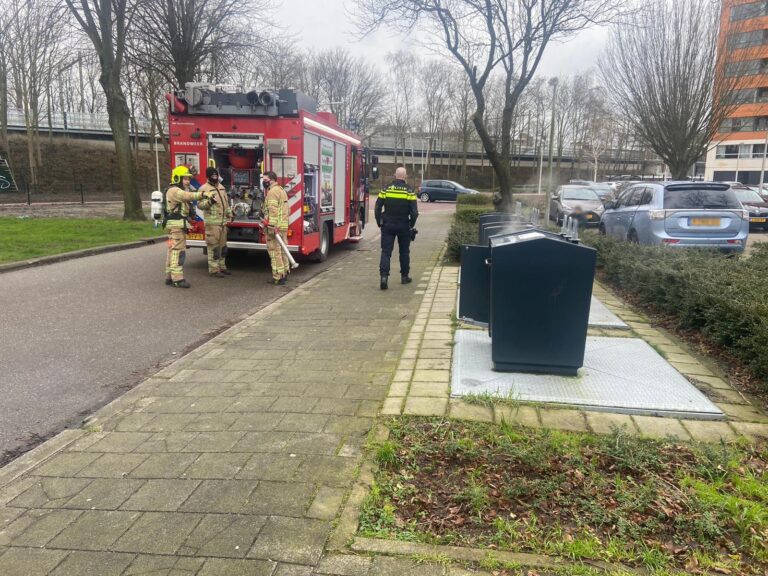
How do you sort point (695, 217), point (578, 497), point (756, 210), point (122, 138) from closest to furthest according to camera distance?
point (578, 497)
point (695, 217)
point (122, 138)
point (756, 210)

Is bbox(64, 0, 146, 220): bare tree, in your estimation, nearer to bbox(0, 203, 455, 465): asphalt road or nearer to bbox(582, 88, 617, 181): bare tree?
bbox(0, 203, 455, 465): asphalt road

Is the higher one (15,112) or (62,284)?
(15,112)

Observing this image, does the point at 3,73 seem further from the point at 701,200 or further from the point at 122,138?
the point at 701,200

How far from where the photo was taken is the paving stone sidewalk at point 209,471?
2533 mm

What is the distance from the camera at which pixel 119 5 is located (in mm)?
17516

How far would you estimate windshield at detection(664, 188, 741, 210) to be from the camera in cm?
984

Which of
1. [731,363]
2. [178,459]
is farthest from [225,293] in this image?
[731,363]

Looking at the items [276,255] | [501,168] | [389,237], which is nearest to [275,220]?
[276,255]

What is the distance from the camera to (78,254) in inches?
469

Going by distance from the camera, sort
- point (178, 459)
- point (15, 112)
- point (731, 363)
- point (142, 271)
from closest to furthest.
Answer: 1. point (178, 459)
2. point (731, 363)
3. point (142, 271)
4. point (15, 112)

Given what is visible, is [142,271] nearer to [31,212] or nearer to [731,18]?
[31,212]

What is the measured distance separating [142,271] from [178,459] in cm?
780

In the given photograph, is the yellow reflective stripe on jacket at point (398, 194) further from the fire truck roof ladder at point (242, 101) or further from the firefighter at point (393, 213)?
the fire truck roof ladder at point (242, 101)

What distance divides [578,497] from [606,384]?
168 centimetres
